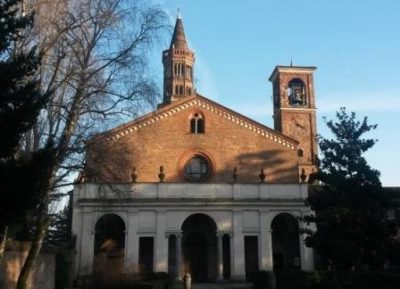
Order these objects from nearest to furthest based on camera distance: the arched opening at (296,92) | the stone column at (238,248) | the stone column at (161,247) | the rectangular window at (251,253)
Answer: the stone column at (161,247)
the stone column at (238,248)
the rectangular window at (251,253)
the arched opening at (296,92)

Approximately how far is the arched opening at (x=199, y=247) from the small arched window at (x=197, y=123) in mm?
6432

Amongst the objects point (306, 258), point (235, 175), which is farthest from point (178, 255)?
point (306, 258)

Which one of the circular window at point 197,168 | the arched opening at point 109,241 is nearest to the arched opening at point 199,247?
the circular window at point 197,168

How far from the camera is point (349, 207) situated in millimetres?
23062

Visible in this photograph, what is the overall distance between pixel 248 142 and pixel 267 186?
188 inches

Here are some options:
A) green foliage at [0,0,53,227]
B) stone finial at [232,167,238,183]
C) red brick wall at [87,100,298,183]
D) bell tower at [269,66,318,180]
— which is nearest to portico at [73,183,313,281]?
stone finial at [232,167,238,183]

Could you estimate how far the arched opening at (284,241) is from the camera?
3409 centimetres

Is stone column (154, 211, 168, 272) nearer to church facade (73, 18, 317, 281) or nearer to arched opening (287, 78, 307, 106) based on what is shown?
church facade (73, 18, 317, 281)

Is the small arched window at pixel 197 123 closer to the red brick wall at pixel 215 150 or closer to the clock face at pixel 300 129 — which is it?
the red brick wall at pixel 215 150

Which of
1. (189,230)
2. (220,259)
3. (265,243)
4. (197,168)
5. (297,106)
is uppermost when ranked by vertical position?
(297,106)

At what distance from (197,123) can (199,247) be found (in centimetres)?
900

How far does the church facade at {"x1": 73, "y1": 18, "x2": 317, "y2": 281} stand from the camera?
31.5 m

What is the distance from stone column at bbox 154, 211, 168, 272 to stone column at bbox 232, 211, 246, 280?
426 cm

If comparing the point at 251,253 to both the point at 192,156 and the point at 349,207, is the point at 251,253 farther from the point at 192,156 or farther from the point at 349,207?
the point at 349,207
